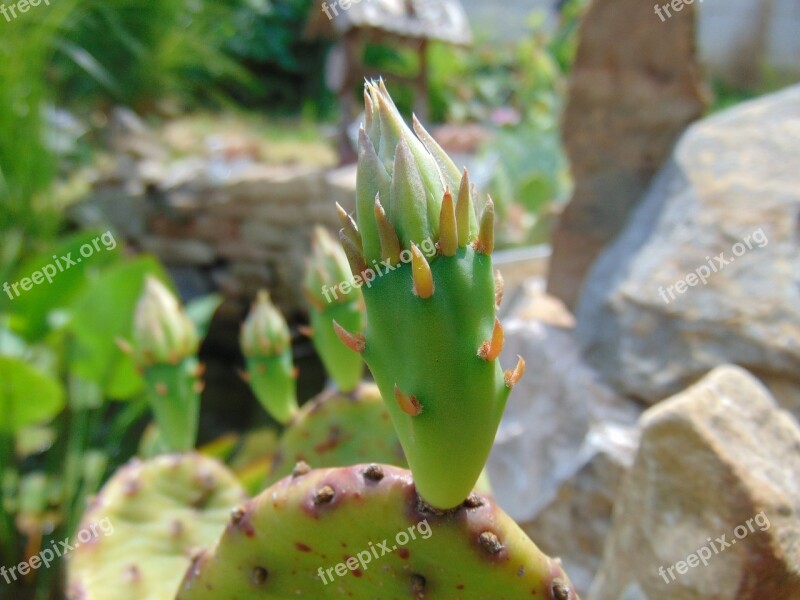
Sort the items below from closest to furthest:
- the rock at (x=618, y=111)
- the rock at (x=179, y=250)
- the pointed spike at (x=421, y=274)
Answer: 1. the pointed spike at (x=421, y=274)
2. the rock at (x=618, y=111)
3. the rock at (x=179, y=250)

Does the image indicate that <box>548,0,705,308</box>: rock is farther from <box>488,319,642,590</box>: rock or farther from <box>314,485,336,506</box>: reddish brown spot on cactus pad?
<box>314,485,336,506</box>: reddish brown spot on cactus pad

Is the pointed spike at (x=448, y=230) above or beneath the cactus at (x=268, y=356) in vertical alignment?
above

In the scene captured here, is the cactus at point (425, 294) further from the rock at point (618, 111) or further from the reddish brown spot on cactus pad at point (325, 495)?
the rock at point (618, 111)

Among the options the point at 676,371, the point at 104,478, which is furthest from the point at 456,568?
the point at 104,478

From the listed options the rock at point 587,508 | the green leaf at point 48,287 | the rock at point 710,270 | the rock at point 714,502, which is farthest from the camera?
the green leaf at point 48,287

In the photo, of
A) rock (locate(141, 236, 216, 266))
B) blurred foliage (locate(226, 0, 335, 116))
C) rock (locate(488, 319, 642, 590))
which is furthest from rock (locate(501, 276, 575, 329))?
blurred foliage (locate(226, 0, 335, 116))

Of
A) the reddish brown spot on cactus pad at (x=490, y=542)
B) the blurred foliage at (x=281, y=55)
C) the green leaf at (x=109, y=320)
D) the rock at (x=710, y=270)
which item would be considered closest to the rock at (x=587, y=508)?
the rock at (x=710, y=270)

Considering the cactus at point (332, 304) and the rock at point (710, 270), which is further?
the rock at point (710, 270)
